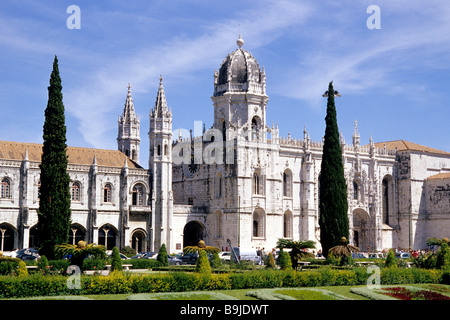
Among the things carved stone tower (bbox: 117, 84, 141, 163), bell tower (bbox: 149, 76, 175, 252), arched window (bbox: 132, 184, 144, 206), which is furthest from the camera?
carved stone tower (bbox: 117, 84, 141, 163)

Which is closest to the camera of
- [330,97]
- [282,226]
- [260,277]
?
[260,277]

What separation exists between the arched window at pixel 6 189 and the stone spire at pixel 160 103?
14827 millimetres

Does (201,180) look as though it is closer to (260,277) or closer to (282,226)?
(282,226)

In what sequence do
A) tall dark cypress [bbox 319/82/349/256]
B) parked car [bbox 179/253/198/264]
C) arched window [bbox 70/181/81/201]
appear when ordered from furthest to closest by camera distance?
arched window [bbox 70/181/81/201] → tall dark cypress [bbox 319/82/349/256] → parked car [bbox 179/253/198/264]

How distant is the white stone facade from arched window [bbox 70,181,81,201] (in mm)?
193

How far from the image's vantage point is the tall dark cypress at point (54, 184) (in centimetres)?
4228

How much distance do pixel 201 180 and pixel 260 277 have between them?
129ft

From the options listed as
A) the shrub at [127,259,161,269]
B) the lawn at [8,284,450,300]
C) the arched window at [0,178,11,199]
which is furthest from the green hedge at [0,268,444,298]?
the arched window at [0,178,11,199]

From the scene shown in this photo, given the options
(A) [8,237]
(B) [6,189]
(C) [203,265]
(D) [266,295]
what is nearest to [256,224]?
(A) [8,237]

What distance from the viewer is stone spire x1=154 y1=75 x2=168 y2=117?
63.9 m

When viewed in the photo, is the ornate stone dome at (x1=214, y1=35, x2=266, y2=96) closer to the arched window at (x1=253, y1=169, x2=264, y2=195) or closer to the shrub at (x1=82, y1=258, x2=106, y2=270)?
the arched window at (x1=253, y1=169, x2=264, y2=195)
